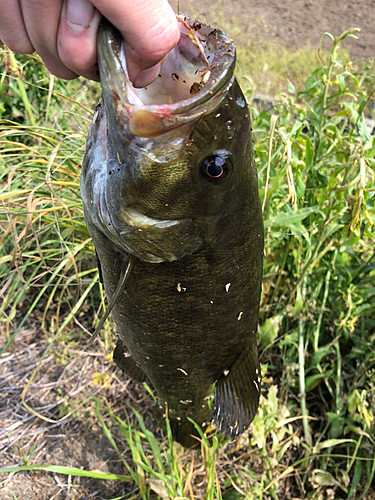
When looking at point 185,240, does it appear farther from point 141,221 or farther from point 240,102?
point 240,102

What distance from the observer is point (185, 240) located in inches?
40.6

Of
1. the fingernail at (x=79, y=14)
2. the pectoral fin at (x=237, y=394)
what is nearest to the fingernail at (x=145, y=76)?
the fingernail at (x=79, y=14)

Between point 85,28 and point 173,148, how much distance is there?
0.28 metres

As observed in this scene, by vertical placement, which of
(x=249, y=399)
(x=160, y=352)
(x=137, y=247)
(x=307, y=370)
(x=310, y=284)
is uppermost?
(x=137, y=247)

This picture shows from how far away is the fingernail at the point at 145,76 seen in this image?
84cm

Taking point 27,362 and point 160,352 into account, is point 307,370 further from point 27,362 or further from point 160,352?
point 27,362

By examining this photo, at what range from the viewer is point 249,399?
1.47 metres

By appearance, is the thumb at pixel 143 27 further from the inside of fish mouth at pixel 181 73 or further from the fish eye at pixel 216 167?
the fish eye at pixel 216 167

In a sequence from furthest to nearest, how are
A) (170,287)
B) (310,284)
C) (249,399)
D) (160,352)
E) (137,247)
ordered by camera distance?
(310,284) → (249,399) → (160,352) → (170,287) → (137,247)

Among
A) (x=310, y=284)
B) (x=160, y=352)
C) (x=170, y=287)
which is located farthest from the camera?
(x=310, y=284)

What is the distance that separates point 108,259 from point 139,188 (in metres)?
0.30

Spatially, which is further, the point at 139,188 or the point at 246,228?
the point at 246,228

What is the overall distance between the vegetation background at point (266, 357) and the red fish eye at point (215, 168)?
938 millimetres

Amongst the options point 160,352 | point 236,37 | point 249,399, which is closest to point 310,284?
point 249,399
